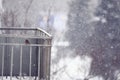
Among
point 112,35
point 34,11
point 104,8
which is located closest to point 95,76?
point 112,35

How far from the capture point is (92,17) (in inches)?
252

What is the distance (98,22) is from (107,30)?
32 cm

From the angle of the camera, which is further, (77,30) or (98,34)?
(98,34)

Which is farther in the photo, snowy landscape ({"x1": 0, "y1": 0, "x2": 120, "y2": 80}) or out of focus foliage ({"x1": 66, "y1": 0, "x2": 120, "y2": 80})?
out of focus foliage ({"x1": 66, "y1": 0, "x2": 120, "y2": 80})

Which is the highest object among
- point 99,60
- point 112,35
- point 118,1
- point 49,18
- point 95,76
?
point 118,1

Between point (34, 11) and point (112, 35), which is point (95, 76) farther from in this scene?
point (34, 11)

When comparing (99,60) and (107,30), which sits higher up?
(107,30)

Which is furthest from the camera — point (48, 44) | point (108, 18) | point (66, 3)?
point (108, 18)

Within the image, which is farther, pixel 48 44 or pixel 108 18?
pixel 108 18

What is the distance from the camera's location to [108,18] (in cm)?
660

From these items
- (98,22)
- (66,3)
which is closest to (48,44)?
(66,3)

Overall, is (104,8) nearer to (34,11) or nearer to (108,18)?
(108,18)

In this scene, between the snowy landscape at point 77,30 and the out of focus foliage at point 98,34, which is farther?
the out of focus foliage at point 98,34

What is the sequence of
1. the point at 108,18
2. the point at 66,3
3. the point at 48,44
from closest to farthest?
the point at 48,44, the point at 66,3, the point at 108,18
